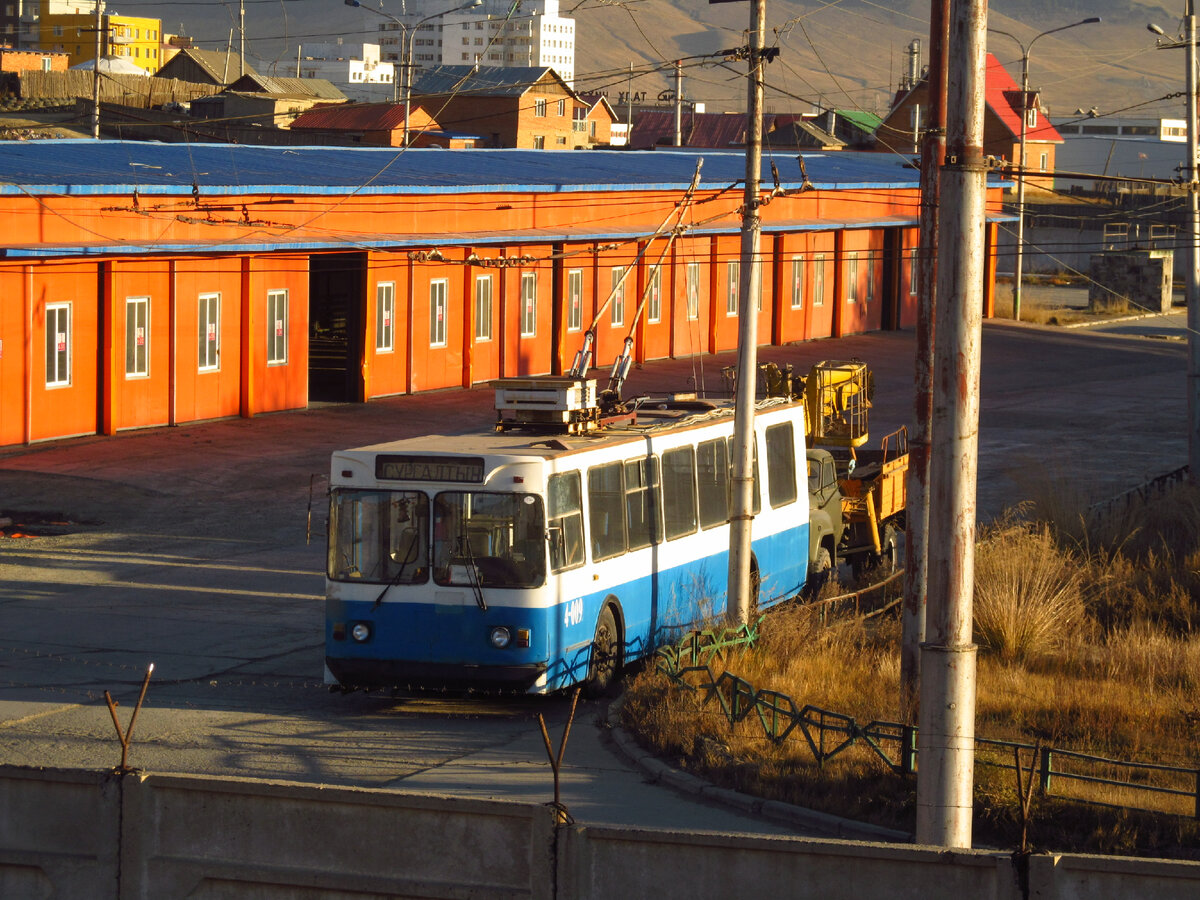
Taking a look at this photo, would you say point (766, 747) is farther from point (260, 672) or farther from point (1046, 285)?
point (1046, 285)

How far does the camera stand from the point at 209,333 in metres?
32.8

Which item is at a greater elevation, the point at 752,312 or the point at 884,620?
the point at 752,312

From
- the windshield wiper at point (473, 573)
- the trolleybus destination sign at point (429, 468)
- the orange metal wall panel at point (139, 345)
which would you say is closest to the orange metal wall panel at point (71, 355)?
the orange metal wall panel at point (139, 345)

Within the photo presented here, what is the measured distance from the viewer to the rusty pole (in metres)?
13.4

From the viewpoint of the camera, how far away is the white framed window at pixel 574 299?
43531mm

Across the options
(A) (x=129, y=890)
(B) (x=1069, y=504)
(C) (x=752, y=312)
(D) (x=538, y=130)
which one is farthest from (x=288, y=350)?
(D) (x=538, y=130)

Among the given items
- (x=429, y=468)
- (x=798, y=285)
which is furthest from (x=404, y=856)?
(x=798, y=285)

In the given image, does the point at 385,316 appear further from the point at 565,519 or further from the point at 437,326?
the point at 565,519

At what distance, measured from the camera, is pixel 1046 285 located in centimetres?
8369

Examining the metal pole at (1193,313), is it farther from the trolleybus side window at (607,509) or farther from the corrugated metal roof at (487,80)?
the corrugated metal roof at (487,80)

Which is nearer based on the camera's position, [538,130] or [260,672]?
[260,672]

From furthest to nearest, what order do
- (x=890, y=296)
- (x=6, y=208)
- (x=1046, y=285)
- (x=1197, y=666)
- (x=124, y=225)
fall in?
(x=1046, y=285), (x=890, y=296), (x=124, y=225), (x=6, y=208), (x=1197, y=666)

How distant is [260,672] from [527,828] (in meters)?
8.51

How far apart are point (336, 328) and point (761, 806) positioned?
27844 mm
